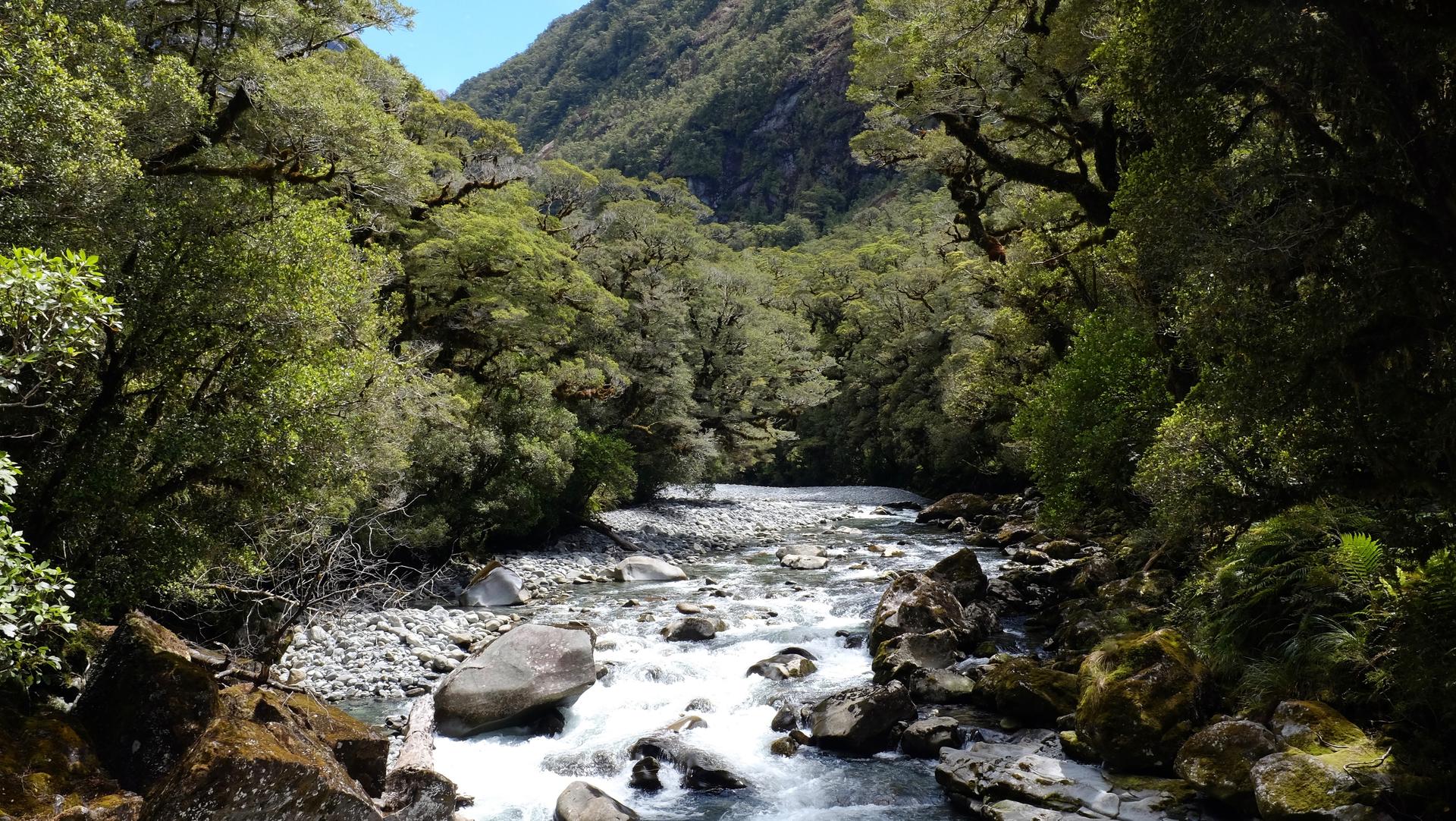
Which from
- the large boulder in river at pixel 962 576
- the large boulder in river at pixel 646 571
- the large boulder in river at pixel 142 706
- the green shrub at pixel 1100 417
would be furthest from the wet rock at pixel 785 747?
the large boulder in river at pixel 646 571

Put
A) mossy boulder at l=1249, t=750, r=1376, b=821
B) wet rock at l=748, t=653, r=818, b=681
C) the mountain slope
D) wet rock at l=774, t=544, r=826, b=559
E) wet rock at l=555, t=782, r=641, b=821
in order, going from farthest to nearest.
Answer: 1. the mountain slope
2. wet rock at l=774, t=544, r=826, b=559
3. wet rock at l=748, t=653, r=818, b=681
4. wet rock at l=555, t=782, r=641, b=821
5. mossy boulder at l=1249, t=750, r=1376, b=821

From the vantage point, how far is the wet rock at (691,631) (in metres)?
14.1

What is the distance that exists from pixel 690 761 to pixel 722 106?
432 ft

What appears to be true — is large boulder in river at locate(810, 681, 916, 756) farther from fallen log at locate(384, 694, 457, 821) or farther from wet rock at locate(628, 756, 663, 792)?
fallen log at locate(384, 694, 457, 821)

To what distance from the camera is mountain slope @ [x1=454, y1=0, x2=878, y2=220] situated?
4656 inches

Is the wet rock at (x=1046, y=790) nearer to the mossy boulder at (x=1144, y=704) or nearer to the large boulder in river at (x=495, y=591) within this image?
the mossy boulder at (x=1144, y=704)

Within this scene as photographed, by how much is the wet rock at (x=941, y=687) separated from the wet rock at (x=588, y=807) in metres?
4.68

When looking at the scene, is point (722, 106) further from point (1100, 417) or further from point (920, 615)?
point (920, 615)

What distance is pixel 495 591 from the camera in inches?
696

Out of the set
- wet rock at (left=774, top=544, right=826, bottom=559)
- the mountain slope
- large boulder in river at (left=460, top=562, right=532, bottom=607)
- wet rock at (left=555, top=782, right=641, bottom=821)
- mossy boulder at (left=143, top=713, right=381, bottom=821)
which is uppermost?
the mountain slope

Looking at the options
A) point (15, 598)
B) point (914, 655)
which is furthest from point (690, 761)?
point (15, 598)

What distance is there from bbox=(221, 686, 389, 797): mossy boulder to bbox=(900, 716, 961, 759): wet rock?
6.02m

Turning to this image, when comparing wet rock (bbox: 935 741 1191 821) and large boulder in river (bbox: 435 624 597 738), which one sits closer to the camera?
wet rock (bbox: 935 741 1191 821)

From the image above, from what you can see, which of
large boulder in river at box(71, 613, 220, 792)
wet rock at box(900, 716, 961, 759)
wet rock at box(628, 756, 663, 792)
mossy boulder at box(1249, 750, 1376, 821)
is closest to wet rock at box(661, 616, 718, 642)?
wet rock at box(628, 756, 663, 792)
